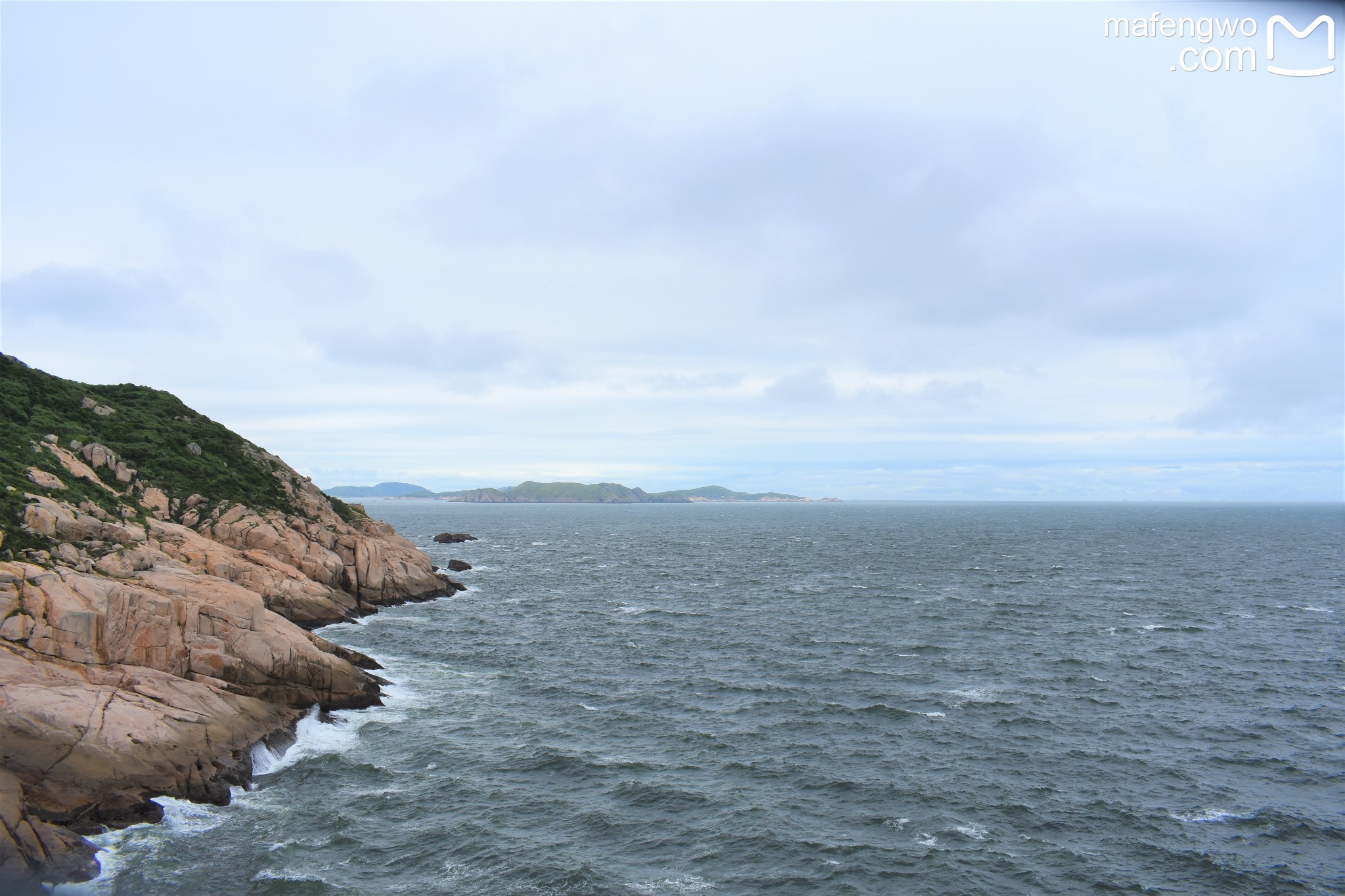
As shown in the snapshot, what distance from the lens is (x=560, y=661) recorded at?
53.2 metres

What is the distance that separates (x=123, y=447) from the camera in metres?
61.6

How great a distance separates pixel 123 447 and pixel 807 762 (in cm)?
6235

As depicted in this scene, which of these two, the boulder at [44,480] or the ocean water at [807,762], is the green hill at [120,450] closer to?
the boulder at [44,480]

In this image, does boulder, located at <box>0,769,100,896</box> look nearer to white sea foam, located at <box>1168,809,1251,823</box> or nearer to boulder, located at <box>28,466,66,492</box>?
boulder, located at <box>28,466,66,492</box>

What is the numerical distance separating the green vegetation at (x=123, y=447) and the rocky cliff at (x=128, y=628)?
0.21m

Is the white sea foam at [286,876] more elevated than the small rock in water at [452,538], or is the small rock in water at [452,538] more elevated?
the small rock in water at [452,538]

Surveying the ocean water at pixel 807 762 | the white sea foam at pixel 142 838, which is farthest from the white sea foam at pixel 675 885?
the white sea foam at pixel 142 838

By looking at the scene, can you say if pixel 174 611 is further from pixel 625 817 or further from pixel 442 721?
pixel 625 817

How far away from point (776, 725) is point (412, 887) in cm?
2111

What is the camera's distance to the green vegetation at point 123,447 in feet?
142

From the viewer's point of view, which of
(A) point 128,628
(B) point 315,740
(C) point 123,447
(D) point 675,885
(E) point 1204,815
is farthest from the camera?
(C) point 123,447

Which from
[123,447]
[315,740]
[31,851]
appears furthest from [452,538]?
[31,851]

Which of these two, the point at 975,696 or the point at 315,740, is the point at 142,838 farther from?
the point at 975,696

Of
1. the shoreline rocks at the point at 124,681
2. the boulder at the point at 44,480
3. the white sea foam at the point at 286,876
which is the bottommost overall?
the white sea foam at the point at 286,876
